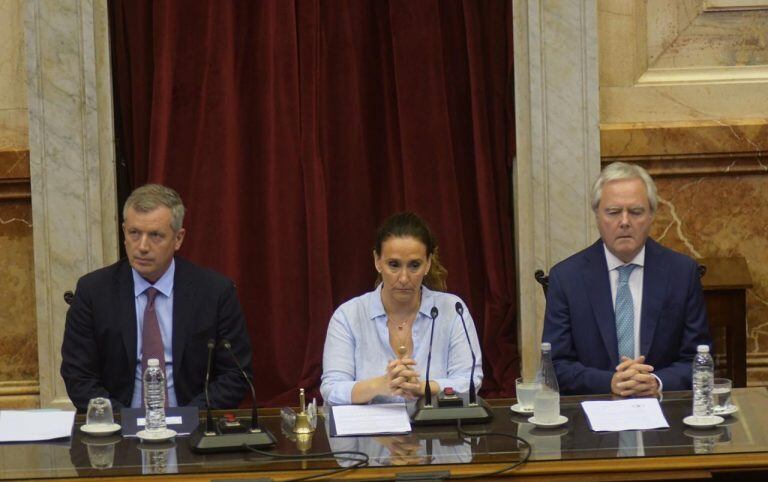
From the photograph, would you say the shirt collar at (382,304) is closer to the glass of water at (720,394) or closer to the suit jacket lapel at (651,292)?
the suit jacket lapel at (651,292)

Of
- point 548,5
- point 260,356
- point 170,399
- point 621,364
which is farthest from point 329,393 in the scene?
point 548,5

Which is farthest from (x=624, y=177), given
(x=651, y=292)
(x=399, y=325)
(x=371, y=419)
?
(x=371, y=419)

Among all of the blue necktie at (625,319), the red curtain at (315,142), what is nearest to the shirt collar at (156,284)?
the red curtain at (315,142)

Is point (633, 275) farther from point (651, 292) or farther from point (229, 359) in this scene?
point (229, 359)

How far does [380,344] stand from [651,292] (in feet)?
3.10

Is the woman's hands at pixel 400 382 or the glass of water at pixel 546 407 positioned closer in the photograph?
the glass of water at pixel 546 407

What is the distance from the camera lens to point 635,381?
3.73m

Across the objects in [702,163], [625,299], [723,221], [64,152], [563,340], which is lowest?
[563,340]

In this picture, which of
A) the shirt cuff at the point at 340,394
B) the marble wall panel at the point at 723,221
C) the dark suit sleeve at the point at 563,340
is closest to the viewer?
the shirt cuff at the point at 340,394

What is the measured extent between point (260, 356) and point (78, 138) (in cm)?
Result: 130

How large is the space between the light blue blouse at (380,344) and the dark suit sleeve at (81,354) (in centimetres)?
77

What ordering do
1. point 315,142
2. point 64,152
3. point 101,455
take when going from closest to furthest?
point 101,455, point 64,152, point 315,142

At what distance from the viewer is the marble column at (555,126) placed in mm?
5340

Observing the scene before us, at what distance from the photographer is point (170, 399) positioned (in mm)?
4137
